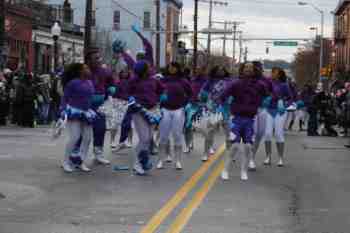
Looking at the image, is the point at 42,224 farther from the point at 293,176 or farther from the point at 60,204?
the point at 293,176

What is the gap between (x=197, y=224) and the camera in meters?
9.18

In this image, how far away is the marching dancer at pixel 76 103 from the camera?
13867 mm

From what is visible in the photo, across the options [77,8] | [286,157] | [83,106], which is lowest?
[286,157]

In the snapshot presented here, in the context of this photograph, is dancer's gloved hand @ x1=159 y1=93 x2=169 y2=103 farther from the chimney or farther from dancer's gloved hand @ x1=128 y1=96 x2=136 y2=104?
the chimney

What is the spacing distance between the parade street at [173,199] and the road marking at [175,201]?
0.5 inches

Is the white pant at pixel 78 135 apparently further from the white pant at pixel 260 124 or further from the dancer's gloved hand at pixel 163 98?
the white pant at pixel 260 124

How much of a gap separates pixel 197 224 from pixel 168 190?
2735mm

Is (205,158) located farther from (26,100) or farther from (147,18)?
(147,18)

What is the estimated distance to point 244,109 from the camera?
13562 mm

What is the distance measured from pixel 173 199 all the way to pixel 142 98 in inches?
120

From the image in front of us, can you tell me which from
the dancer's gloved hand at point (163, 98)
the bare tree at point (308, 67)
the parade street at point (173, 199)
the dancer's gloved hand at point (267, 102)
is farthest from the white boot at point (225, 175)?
the bare tree at point (308, 67)

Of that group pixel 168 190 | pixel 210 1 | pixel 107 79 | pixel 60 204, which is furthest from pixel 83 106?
pixel 210 1

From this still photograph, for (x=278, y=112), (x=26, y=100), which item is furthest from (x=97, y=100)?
(x=26, y=100)

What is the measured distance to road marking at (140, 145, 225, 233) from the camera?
9023 mm
